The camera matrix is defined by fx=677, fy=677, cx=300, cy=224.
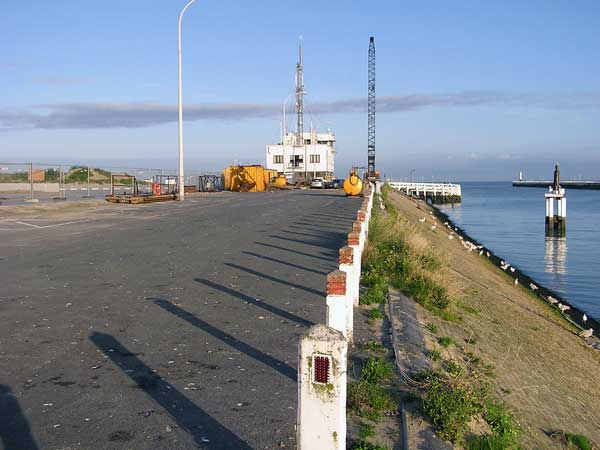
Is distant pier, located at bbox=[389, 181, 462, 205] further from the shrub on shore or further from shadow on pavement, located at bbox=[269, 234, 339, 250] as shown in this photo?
the shrub on shore

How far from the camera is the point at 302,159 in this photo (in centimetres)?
9850

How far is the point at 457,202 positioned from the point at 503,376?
105539 mm

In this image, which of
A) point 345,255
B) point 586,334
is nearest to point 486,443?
point 345,255

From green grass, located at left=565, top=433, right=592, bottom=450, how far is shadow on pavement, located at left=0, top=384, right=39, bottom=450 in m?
5.90

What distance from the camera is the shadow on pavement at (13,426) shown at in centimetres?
508

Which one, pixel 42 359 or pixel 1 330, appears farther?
pixel 1 330

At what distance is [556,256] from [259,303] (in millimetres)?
31584

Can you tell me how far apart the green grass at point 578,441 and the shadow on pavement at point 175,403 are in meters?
4.53

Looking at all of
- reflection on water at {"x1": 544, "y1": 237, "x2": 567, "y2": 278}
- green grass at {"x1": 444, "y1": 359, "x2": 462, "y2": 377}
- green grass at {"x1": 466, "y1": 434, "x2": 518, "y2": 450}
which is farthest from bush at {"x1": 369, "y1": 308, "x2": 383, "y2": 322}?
reflection on water at {"x1": 544, "y1": 237, "x2": 567, "y2": 278}

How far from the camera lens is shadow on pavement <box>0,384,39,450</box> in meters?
5.08

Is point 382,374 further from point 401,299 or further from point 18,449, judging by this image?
point 401,299

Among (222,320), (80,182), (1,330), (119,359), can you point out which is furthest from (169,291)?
(80,182)

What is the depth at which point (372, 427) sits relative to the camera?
5.61 m

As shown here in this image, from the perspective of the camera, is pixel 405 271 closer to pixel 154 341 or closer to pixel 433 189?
pixel 154 341
